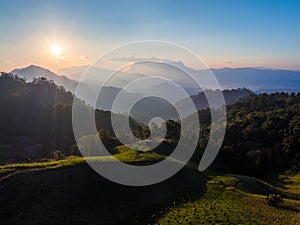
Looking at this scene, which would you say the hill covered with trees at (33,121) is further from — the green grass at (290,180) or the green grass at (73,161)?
the green grass at (290,180)

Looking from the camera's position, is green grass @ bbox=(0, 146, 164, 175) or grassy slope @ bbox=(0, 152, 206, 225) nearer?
grassy slope @ bbox=(0, 152, 206, 225)

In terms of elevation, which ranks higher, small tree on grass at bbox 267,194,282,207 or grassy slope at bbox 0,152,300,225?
grassy slope at bbox 0,152,300,225

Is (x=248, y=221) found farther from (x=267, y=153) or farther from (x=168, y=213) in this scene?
(x=267, y=153)

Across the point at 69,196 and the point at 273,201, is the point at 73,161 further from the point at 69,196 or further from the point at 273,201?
the point at 273,201

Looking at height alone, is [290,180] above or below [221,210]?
below

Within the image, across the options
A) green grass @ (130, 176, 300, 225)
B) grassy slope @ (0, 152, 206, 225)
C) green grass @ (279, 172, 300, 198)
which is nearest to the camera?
grassy slope @ (0, 152, 206, 225)

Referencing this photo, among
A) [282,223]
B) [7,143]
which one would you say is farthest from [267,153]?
[7,143]

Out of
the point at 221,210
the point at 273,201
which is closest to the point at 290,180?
the point at 273,201

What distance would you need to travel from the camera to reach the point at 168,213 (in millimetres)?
27469

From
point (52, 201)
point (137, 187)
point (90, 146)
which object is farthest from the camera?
point (90, 146)

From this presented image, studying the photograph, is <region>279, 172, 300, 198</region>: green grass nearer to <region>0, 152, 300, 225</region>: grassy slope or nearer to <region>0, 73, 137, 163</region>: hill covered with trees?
<region>0, 152, 300, 225</region>: grassy slope

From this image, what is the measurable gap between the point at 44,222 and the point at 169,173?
57.8 feet

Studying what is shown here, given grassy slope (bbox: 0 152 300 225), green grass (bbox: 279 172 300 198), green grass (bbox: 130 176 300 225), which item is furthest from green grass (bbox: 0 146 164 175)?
green grass (bbox: 279 172 300 198)

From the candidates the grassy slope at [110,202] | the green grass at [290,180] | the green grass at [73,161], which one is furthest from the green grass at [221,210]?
the green grass at [290,180]
